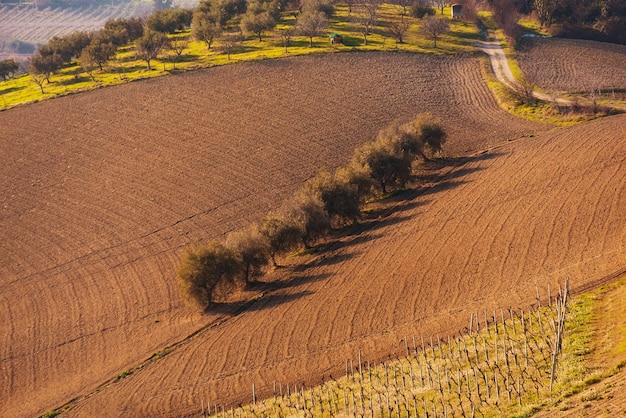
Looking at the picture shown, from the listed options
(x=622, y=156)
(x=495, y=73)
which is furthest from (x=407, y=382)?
(x=495, y=73)

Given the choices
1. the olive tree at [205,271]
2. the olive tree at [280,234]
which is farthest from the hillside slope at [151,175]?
the olive tree at [280,234]

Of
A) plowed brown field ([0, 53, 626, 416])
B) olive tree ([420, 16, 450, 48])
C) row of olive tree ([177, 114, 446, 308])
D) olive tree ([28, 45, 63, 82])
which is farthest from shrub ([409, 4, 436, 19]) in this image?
row of olive tree ([177, 114, 446, 308])

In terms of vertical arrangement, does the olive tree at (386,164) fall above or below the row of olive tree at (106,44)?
below

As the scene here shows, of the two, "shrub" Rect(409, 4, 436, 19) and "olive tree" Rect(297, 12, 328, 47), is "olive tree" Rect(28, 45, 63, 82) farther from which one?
"shrub" Rect(409, 4, 436, 19)

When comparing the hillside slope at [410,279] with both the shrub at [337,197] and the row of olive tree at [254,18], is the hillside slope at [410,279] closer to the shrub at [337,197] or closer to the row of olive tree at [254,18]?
the shrub at [337,197]

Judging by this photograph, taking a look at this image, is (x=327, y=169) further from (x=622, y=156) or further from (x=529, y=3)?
(x=529, y=3)

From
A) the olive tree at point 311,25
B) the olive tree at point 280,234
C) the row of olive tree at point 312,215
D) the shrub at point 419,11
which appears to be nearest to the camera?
the row of olive tree at point 312,215
